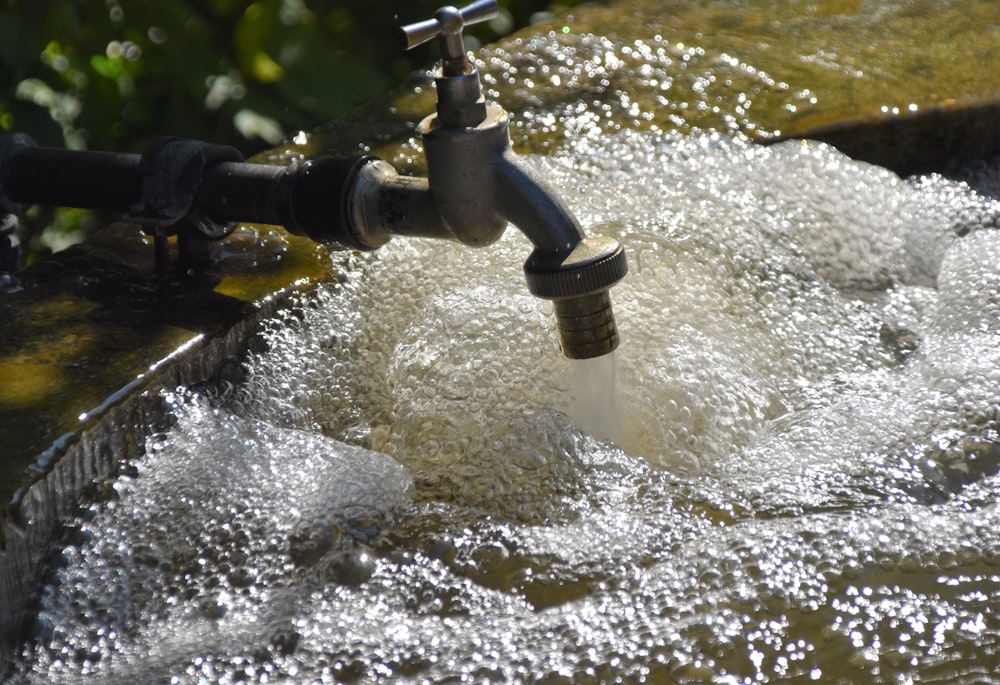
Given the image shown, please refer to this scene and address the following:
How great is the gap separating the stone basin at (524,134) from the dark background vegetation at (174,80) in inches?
15.0

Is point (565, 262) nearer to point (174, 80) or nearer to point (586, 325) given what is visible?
point (586, 325)

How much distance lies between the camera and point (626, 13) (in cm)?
256

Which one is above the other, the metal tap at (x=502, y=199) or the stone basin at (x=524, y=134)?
the metal tap at (x=502, y=199)

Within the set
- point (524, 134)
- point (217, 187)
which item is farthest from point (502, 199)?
point (524, 134)

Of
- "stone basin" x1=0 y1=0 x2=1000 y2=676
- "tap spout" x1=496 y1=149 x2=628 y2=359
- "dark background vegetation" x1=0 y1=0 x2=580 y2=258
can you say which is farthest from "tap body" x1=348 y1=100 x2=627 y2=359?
"dark background vegetation" x1=0 y1=0 x2=580 y2=258

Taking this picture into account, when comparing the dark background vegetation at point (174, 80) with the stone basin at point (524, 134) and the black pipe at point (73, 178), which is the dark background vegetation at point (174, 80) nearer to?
the stone basin at point (524, 134)

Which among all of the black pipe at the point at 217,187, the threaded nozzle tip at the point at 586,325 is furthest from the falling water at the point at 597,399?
the black pipe at the point at 217,187

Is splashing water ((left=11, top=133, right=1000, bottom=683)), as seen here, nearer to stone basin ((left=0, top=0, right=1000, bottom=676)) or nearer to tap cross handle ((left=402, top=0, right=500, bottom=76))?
stone basin ((left=0, top=0, right=1000, bottom=676))

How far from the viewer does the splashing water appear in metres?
1.10

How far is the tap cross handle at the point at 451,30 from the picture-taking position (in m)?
1.22

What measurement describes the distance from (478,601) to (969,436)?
724 mm

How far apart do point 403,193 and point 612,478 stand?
1.53ft

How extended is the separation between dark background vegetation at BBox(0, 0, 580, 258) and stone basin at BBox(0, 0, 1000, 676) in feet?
1.25

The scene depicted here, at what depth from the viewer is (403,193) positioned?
1.40 m
